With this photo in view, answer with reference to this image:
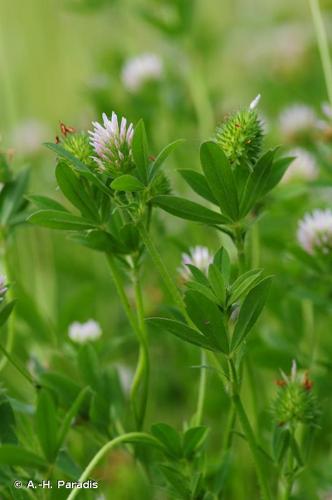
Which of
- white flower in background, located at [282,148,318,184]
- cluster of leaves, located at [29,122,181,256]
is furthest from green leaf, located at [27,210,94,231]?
white flower in background, located at [282,148,318,184]

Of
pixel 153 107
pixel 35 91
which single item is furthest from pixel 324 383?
pixel 35 91

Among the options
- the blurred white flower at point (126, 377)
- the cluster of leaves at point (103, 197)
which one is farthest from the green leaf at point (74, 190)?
the blurred white flower at point (126, 377)

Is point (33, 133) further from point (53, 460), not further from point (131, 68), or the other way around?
point (53, 460)

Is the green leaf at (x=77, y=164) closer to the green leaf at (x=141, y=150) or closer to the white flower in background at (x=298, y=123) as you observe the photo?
the green leaf at (x=141, y=150)

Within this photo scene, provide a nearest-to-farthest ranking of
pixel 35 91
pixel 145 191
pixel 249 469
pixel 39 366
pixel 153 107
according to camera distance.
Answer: pixel 145 191, pixel 39 366, pixel 249 469, pixel 153 107, pixel 35 91

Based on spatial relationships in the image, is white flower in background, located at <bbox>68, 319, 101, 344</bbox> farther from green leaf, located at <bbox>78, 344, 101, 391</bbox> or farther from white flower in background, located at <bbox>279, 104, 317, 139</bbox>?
white flower in background, located at <bbox>279, 104, 317, 139</bbox>

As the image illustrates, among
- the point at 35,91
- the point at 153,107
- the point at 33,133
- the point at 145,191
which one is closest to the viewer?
the point at 145,191
